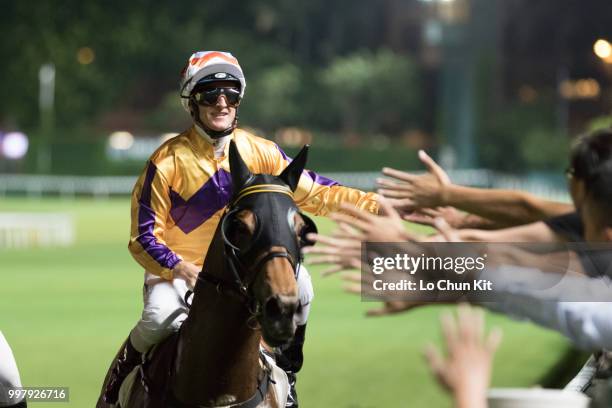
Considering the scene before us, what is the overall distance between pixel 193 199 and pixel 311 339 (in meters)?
A: 6.82

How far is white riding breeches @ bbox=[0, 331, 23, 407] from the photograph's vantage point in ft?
14.9

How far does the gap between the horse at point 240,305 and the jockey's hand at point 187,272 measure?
0.25 metres

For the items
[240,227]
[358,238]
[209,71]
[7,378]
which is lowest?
A: [7,378]

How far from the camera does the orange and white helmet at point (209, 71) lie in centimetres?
Result: 484

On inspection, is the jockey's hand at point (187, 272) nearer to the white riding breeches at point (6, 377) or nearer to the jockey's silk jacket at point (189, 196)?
the jockey's silk jacket at point (189, 196)

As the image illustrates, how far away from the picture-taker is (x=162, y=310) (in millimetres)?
4414

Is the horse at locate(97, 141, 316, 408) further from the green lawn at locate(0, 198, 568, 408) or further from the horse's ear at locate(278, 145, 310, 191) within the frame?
the green lawn at locate(0, 198, 568, 408)

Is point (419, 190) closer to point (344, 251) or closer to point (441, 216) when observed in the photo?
point (441, 216)

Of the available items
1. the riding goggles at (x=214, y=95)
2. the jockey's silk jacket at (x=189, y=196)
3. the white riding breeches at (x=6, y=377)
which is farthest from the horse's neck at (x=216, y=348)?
the riding goggles at (x=214, y=95)

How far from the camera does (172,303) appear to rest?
176 inches

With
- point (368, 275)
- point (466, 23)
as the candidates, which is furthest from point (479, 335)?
point (466, 23)

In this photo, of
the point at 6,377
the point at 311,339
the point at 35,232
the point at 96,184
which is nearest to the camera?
the point at 6,377

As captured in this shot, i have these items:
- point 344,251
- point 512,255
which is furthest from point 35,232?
point 512,255

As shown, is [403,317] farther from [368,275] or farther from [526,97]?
[526,97]
